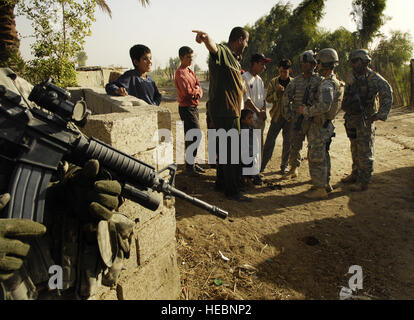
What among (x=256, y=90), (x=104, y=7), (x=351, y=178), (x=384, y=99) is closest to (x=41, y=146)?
(x=256, y=90)

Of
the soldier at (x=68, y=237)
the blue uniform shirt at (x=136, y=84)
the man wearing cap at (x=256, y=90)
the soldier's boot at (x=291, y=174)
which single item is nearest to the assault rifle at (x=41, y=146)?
the soldier at (x=68, y=237)

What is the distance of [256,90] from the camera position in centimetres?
483

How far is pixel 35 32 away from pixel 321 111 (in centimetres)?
518

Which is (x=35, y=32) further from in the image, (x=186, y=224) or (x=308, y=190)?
(x=308, y=190)

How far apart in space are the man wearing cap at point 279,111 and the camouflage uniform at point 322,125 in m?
0.90

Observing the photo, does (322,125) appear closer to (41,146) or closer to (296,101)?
(296,101)

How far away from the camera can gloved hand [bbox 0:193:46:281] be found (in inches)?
50.1

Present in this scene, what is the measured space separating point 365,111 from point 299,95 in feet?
3.46

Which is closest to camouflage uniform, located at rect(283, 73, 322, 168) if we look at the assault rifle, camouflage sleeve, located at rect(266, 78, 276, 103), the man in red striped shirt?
camouflage sleeve, located at rect(266, 78, 276, 103)

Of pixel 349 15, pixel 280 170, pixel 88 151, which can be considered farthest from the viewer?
pixel 349 15

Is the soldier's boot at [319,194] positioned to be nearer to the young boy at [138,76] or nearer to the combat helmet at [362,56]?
the combat helmet at [362,56]

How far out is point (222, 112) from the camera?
3.77m

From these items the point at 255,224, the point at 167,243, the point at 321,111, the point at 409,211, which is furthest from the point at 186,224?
the point at 409,211
